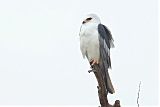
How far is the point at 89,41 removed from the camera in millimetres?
6113

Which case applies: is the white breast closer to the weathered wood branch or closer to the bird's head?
the bird's head

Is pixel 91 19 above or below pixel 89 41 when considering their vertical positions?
above

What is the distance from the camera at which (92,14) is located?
6.26 meters

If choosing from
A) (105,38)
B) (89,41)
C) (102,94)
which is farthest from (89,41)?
(102,94)

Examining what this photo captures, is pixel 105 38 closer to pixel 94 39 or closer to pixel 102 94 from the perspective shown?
pixel 94 39

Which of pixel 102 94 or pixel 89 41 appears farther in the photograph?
pixel 89 41

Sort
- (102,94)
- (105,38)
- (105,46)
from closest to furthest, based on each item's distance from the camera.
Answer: (102,94), (105,46), (105,38)

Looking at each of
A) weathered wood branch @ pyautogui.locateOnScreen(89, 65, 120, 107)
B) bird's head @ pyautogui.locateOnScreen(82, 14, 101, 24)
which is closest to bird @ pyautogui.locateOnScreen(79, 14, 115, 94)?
bird's head @ pyautogui.locateOnScreen(82, 14, 101, 24)

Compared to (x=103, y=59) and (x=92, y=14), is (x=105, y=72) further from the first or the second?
(x=92, y=14)

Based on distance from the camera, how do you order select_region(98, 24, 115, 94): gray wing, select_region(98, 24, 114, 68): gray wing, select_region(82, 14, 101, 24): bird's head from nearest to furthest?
select_region(98, 24, 115, 94): gray wing, select_region(98, 24, 114, 68): gray wing, select_region(82, 14, 101, 24): bird's head

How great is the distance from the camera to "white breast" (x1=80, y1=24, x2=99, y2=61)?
6102 millimetres

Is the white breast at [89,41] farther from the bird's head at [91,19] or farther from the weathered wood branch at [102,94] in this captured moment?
the weathered wood branch at [102,94]

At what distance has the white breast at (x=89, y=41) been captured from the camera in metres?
6.10

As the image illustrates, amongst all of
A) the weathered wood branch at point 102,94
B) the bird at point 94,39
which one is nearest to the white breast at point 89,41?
the bird at point 94,39
